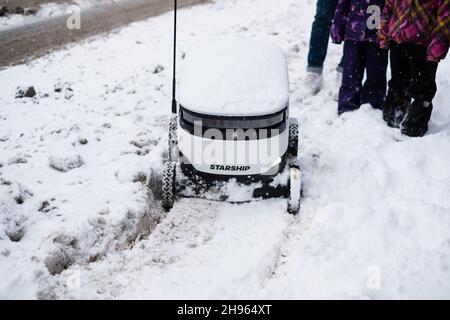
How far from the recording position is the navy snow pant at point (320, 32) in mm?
6070

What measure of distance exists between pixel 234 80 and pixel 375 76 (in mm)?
2391

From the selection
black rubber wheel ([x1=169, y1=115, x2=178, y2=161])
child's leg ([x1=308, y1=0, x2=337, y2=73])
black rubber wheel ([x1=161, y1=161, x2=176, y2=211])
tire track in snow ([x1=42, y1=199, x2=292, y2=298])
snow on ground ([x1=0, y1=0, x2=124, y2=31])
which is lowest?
tire track in snow ([x1=42, y1=199, x2=292, y2=298])

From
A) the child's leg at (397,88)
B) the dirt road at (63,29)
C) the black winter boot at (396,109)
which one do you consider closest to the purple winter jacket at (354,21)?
the child's leg at (397,88)

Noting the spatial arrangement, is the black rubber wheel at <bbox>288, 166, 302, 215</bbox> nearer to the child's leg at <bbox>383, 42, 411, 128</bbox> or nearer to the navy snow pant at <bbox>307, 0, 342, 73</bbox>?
the child's leg at <bbox>383, 42, 411, 128</bbox>

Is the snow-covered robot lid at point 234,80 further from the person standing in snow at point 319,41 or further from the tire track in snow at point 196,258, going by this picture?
the person standing in snow at point 319,41

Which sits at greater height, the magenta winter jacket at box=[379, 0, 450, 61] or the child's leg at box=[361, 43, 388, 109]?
the magenta winter jacket at box=[379, 0, 450, 61]

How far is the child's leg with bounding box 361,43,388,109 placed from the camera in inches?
199

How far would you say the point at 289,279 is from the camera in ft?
9.81

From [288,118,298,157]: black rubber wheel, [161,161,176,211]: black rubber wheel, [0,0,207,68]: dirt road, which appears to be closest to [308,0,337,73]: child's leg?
[288,118,298,157]: black rubber wheel

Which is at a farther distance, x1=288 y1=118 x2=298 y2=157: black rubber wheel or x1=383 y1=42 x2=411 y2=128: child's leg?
x1=383 y1=42 x2=411 y2=128: child's leg

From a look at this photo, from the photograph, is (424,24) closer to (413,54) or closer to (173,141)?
(413,54)

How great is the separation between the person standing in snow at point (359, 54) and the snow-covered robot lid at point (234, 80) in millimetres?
1630

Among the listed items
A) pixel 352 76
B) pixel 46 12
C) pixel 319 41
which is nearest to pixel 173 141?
pixel 352 76
